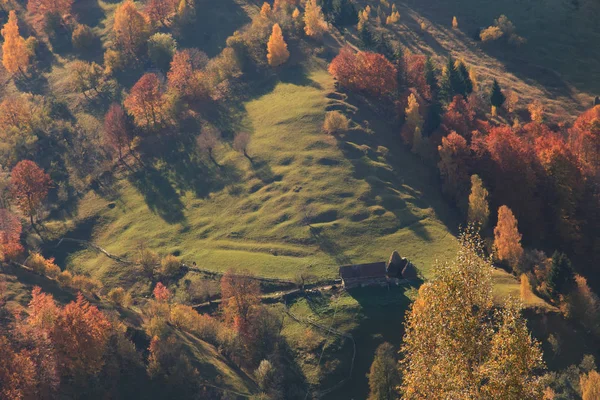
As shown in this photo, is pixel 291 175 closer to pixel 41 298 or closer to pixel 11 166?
pixel 41 298

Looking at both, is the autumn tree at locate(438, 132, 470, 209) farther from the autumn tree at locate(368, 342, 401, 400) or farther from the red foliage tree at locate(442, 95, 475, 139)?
the autumn tree at locate(368, 342, 401, 400)

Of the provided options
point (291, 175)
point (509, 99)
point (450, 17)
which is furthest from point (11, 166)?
point (450, 17)

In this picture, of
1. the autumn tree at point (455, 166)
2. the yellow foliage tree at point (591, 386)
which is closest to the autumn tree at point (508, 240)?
the autumn tree at point (455, 166)

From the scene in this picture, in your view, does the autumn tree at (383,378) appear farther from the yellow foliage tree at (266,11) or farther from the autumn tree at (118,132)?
the yellow foliage tree at (266,11)

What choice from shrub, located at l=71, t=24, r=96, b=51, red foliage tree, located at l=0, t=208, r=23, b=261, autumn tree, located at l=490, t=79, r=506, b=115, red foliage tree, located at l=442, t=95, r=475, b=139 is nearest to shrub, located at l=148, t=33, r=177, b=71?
shrub, located at l=71, t=24, r=96, b=51

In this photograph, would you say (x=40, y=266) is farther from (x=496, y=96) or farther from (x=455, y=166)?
(x=496, y=96)
